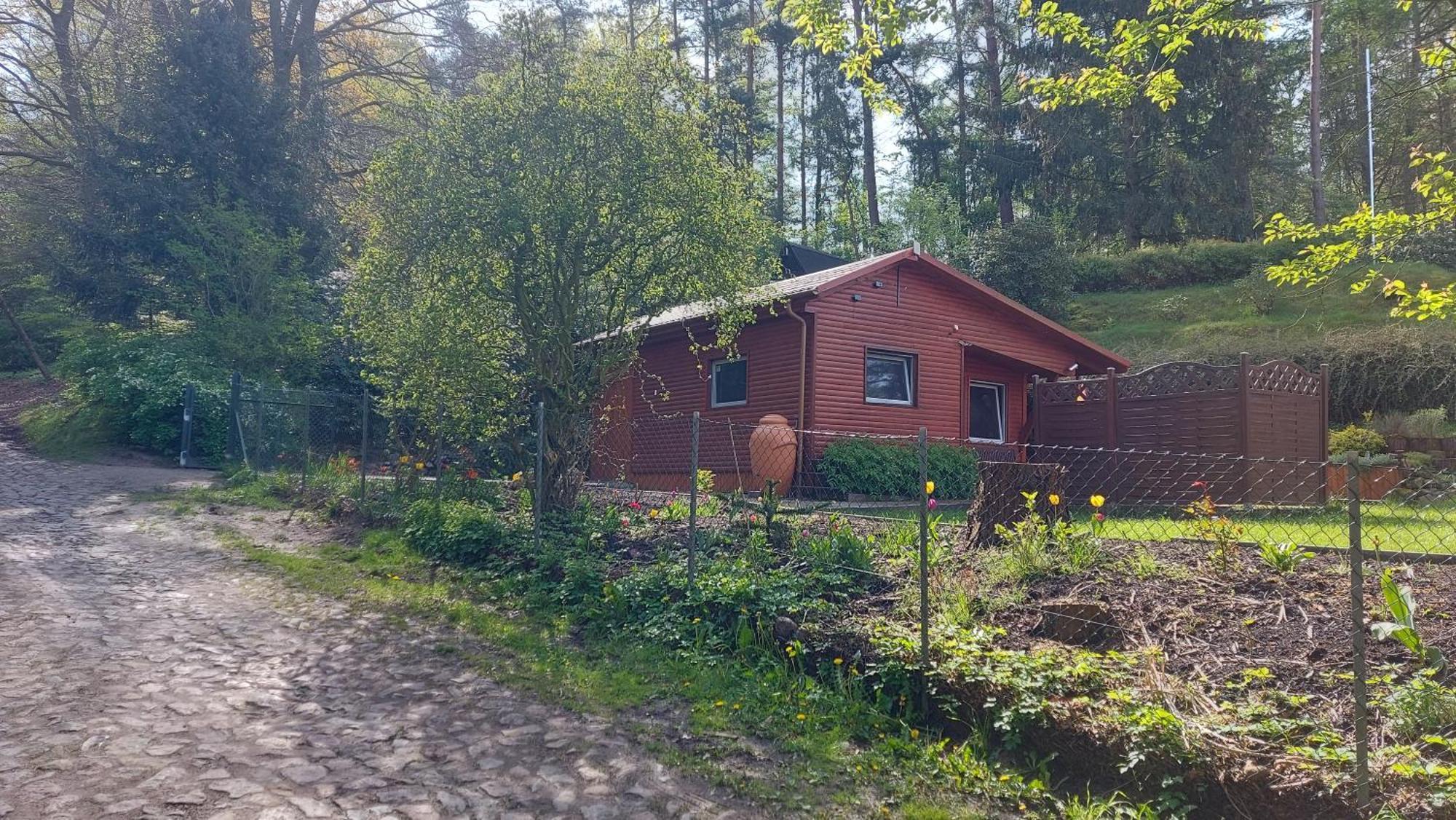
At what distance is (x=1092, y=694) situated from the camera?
4.52 metres

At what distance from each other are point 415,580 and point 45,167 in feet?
65.6

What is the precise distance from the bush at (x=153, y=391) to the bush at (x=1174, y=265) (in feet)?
74.2

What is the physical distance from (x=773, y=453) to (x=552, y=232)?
540 cm

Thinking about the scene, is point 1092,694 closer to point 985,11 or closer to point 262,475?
point 262,475

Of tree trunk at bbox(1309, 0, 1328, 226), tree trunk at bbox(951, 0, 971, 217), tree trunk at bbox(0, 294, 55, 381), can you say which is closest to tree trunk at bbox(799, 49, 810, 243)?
tree trunk at bbox(951, 0, 971, 217)

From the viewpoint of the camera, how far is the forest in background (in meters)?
17.7

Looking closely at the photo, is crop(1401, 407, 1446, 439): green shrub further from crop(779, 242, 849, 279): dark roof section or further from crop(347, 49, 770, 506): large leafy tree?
crop(347, 49, 770, 506): large leafy tree

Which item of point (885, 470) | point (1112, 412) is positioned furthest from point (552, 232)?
point (1112, 412)

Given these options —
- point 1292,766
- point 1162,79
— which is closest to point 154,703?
point 1292,766

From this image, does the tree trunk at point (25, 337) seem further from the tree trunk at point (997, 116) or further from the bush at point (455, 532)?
the tree trunk at point (997, 116)

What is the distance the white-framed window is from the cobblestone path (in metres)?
13.3

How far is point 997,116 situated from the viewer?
33.0m

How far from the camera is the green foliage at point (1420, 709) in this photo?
12.4ft

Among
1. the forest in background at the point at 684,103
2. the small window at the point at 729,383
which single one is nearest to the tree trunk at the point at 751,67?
the forest in background at the point at 684,103
